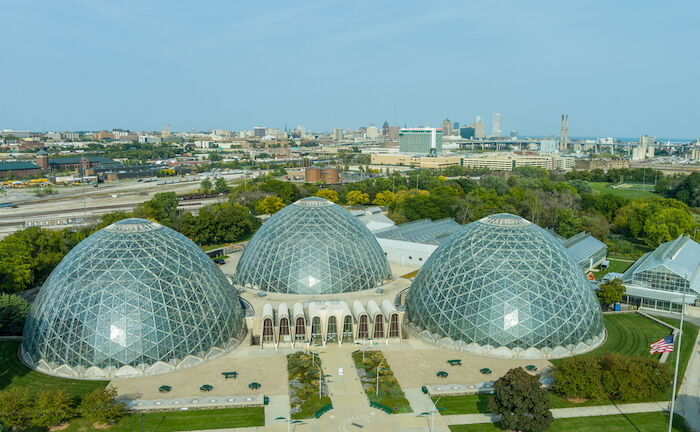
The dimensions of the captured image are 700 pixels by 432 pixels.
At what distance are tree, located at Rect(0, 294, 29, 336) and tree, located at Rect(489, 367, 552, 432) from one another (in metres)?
42.8

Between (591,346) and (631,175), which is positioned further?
(631,175)

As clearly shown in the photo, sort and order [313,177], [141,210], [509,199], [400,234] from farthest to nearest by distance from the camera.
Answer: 1. [313,177]
2. [509,199]
3. [141,210]
4. [400,234]

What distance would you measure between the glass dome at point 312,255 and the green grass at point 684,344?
2891cm

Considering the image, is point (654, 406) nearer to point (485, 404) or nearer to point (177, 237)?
point (485, 404)

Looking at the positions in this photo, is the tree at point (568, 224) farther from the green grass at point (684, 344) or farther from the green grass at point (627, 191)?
the green grass at point (627, 191)

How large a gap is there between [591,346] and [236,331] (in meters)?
32.3

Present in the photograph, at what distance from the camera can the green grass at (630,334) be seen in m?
44.1

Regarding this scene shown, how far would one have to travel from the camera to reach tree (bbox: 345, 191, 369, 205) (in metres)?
130

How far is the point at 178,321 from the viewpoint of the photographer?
131ft

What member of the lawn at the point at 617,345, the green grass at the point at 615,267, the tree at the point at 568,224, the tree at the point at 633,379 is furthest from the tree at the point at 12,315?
the tree at the point at 568,224

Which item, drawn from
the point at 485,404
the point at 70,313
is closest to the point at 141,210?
the point at 70,313

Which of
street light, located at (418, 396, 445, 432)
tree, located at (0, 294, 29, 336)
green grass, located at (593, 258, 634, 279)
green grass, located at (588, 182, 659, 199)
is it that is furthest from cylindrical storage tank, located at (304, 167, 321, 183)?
street light, located at (418, 396, 445, 432)

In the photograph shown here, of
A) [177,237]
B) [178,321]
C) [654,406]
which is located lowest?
[654,406]

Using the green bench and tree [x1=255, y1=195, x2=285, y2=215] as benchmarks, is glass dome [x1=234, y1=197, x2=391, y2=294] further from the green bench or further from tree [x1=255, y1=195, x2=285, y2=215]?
tree [x1=255, y1=195, x2=285, y2=215]
